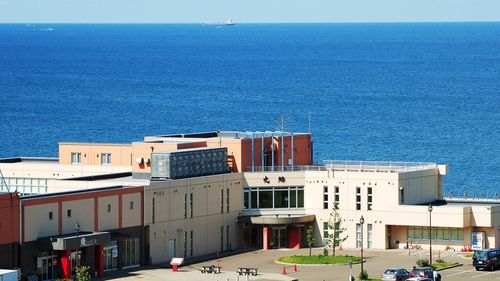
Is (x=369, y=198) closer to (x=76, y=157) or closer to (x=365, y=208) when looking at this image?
(x=365, y=208)

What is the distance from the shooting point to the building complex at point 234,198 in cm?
9475

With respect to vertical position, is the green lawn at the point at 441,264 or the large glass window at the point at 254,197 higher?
the large glass window at the point at 254,197

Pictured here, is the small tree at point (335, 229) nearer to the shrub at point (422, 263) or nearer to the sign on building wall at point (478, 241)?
the shrub at point (422, 263)

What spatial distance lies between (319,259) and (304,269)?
121 inches

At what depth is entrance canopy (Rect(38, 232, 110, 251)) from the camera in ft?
282

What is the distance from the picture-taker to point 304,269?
93625mm

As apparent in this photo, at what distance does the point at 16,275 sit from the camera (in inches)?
2975

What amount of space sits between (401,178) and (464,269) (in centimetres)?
1202

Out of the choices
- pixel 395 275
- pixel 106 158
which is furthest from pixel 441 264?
pixel 106 158

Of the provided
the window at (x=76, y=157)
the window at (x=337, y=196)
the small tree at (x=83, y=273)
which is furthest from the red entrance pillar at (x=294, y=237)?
the small tree at (x=83, y=273)

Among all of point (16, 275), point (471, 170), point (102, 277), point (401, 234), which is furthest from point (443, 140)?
point (16, 275)

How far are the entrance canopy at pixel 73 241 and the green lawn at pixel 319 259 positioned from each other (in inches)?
494

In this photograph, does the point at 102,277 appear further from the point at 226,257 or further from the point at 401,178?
the point at 401,178

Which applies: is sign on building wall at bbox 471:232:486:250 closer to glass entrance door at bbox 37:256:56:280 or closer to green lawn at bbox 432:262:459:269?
green lawn at bbox 432:262:459:269
